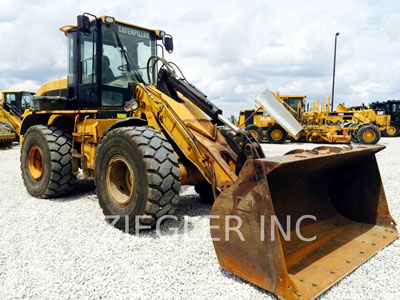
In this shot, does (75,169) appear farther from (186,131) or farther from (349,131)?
(349,131)

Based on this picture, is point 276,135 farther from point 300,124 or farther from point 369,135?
point 369,135

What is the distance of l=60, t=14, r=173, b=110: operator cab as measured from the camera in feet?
15.8

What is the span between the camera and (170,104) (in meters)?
4.11

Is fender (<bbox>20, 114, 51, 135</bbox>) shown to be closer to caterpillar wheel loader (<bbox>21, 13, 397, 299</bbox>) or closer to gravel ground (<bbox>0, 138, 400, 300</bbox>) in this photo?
caterpillar wheel loader (<bbox>21, 13, 397, 299</bbox>)

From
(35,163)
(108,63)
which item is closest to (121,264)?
(108,63)

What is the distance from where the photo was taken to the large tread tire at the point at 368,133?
55.0 ft

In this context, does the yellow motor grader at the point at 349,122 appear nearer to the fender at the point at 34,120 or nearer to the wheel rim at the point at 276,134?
the wheel rim at the point at 276,134

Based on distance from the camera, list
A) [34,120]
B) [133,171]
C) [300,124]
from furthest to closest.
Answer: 1. [300,124]
2. [34,120]
3. [133,171]

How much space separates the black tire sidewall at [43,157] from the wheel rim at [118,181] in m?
1.73

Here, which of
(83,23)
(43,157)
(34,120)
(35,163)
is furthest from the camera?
(34,120)

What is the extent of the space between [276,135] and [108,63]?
14.7 m

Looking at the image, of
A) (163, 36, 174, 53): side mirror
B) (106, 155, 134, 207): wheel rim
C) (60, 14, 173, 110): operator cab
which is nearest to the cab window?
(60, 14, 173, 110): operator cab

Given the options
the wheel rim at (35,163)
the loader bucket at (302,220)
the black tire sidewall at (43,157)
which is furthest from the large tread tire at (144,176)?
the wheel rim at (35,163)

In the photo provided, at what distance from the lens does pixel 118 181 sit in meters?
4.10
